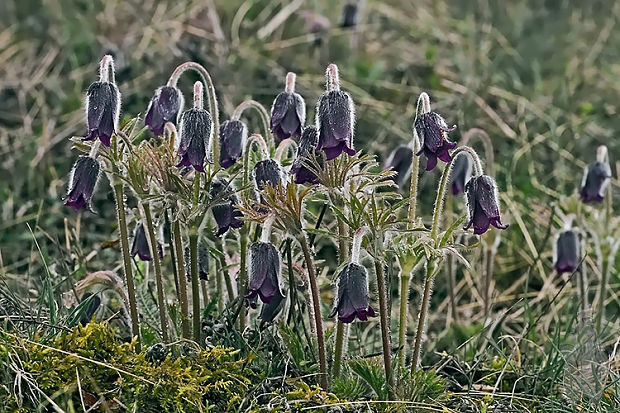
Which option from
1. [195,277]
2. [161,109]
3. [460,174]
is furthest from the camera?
[460,174]

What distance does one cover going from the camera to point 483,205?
202cm

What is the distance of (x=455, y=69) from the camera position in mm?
4820

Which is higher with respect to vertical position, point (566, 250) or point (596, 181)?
point (596, 181)

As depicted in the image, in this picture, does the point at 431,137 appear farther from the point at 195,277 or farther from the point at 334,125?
the point at 195,277

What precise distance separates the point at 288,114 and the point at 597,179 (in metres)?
1.23

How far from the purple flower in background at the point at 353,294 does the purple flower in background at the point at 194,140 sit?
15.1 inches

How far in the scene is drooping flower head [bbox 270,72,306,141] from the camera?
2.16 metres

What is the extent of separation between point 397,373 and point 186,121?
28.3 inches

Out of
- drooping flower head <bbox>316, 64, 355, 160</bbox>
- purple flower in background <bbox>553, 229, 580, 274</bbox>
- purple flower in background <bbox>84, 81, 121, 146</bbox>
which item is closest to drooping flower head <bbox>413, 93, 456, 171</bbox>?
drooping flower head <bbox>316, 64, 355, 160</bbox>

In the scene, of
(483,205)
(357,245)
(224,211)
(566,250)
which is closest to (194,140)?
(224,211)

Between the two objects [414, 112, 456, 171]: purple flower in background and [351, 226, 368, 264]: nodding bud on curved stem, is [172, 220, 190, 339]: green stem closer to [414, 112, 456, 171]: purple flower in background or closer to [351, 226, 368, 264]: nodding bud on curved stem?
[351, 226, 368, 264]: nodding bud on curved stem

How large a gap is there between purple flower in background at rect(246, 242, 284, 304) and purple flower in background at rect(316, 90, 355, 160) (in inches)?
9.0

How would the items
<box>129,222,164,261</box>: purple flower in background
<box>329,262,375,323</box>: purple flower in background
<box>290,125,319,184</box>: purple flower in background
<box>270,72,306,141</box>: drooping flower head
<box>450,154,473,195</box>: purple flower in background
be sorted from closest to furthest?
<box>329,262,375,323</box>: purple flower in background → <box>290,125,319,184</box>: purple flower in background → <box>270,72,306,141</box>: drooping flower head → <box>129,222,164,261</box>: purple flower in background → <box>450,154,473,195</box>: purple flower in background

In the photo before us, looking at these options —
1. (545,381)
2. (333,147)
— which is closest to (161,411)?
(333,147)
